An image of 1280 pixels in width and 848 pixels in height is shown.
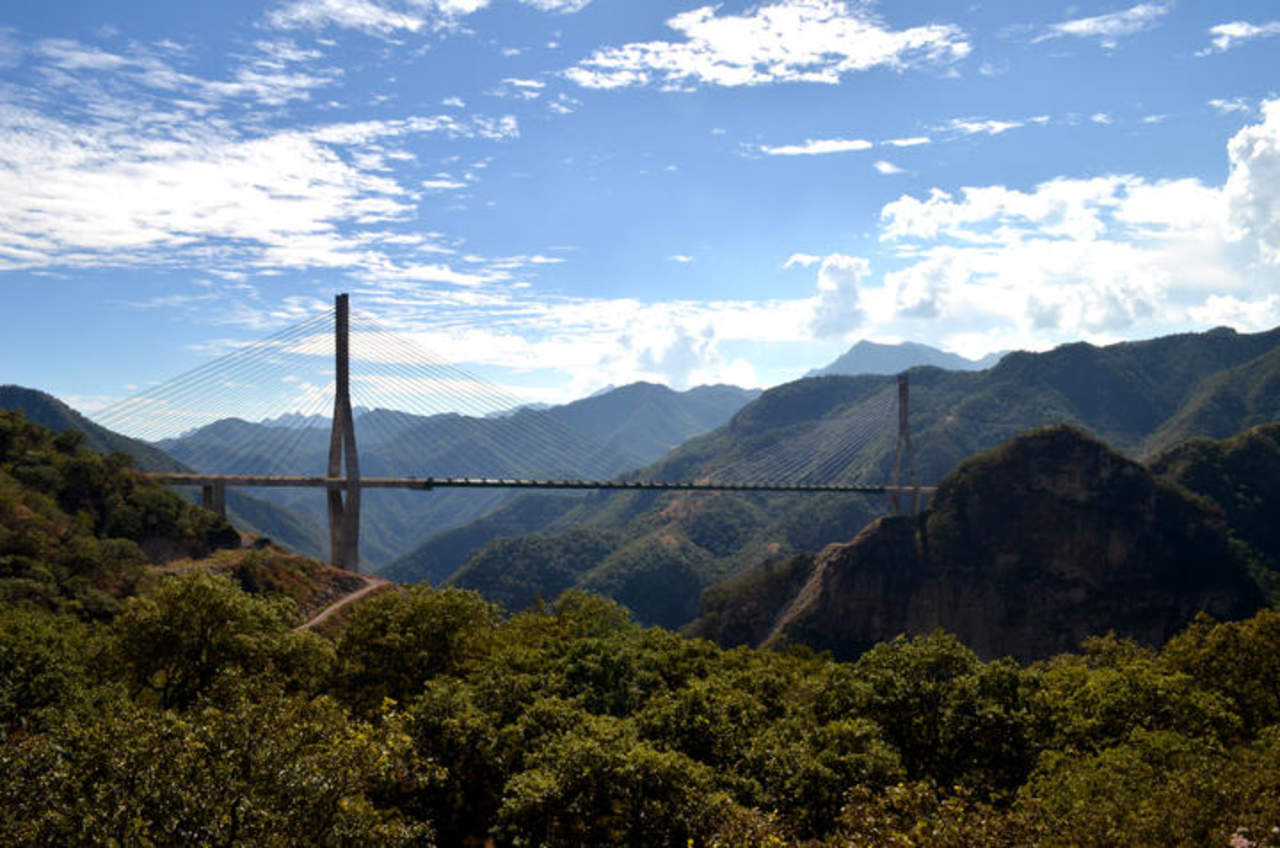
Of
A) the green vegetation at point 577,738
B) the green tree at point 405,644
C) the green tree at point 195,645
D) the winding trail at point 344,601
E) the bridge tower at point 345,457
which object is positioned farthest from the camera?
the bridge tower at point 345,457

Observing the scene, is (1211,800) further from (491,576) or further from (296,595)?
(491,576)

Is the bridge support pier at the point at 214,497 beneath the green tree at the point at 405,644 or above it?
above

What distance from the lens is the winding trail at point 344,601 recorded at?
168ft

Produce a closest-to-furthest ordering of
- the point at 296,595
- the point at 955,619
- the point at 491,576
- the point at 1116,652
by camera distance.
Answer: the point at 1116,652 → the point at 296,595 → the point at 955,619 → the point at 491,576

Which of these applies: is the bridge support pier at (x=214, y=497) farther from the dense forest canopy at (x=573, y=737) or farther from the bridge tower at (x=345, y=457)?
the dense forest canopy at (x=573, y=737)

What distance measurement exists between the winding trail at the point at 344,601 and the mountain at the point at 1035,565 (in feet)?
157

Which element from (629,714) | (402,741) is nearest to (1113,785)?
(629,714)

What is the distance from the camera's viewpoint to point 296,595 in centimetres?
5534

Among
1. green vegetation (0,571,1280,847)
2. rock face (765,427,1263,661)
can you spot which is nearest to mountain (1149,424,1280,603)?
rock face (765,427,1263,661)

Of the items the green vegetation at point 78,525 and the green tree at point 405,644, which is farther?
the green vegetation at point 78,525

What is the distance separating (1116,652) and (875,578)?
5045 cm

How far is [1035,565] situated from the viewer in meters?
93.4

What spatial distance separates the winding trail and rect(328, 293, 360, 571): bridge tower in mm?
2537

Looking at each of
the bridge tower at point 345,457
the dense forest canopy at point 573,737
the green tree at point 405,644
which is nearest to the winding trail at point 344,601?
the bridge tower at point 345,457
